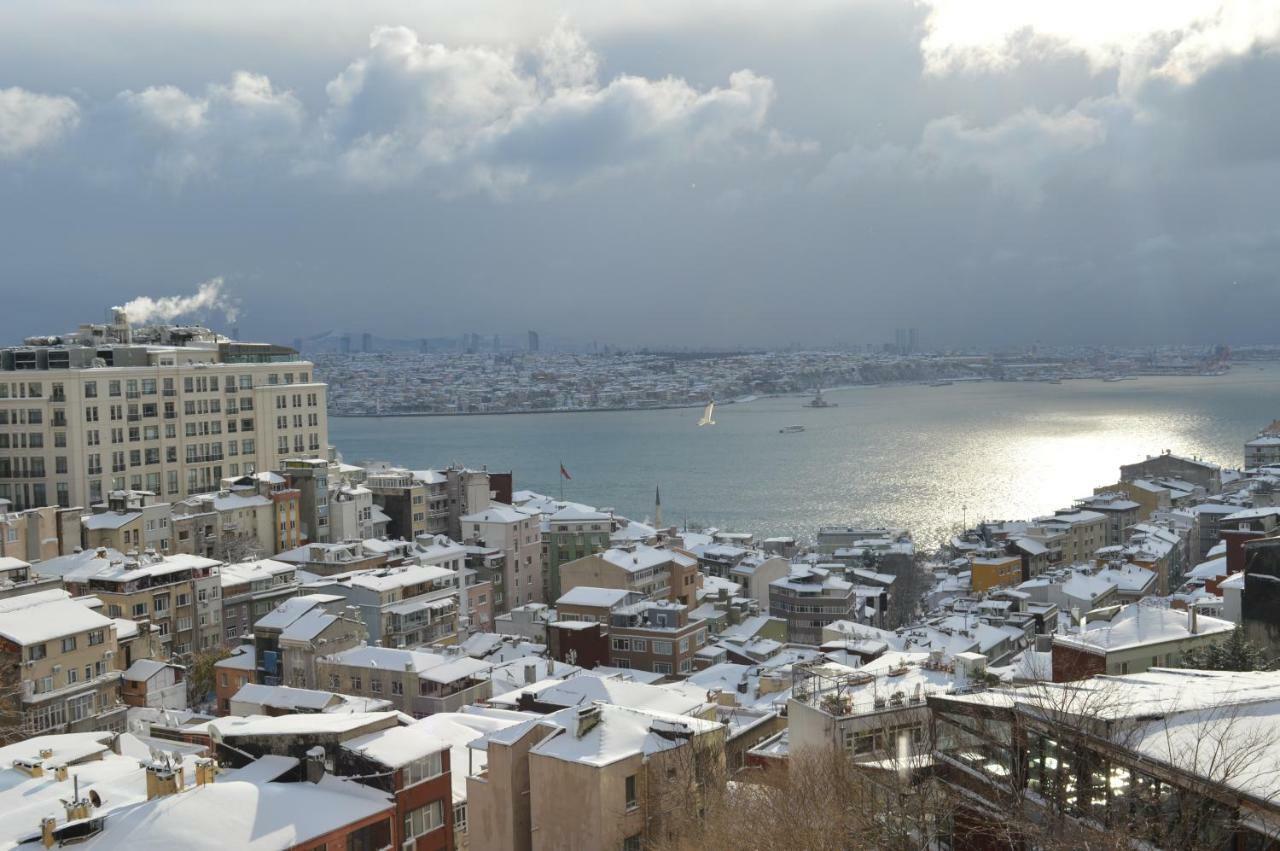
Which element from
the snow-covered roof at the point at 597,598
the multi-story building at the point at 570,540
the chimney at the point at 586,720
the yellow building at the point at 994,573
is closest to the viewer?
the chimney at the point at 586,720

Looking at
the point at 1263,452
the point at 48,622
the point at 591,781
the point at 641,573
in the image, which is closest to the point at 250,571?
the point at 48,622

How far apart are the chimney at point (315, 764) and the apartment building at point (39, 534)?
8.31m

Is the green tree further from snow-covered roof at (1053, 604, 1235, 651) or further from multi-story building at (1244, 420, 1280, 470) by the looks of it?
multi-story building at (1244, 420, 1280, 470)

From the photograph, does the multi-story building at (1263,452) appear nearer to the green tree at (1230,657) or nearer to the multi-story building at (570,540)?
the multi-story building at (570,540)

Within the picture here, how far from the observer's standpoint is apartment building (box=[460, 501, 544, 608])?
57.4 feet

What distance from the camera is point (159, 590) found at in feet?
37.6

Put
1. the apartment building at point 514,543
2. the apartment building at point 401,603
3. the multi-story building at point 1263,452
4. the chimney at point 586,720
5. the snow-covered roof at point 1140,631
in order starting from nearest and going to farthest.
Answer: the chimney at point 586,720, the snow-covered roof at point 1140,631, the apartment building at point 401,603, the apartment building at point 514,543, the multi-story building at point 1263,452

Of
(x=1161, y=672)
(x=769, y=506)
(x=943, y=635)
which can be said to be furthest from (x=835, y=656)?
(x=769, y=506)

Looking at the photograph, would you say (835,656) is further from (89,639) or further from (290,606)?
(89,639)

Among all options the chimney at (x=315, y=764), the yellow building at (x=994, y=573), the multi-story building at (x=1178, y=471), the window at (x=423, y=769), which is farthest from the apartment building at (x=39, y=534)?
the multi-story building at (x=1178, y=471)

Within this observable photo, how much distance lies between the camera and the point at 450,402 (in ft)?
263

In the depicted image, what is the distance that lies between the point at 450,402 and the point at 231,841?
76487 mm

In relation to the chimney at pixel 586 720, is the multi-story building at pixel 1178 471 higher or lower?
lower

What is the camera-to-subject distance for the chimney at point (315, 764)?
5.29m
